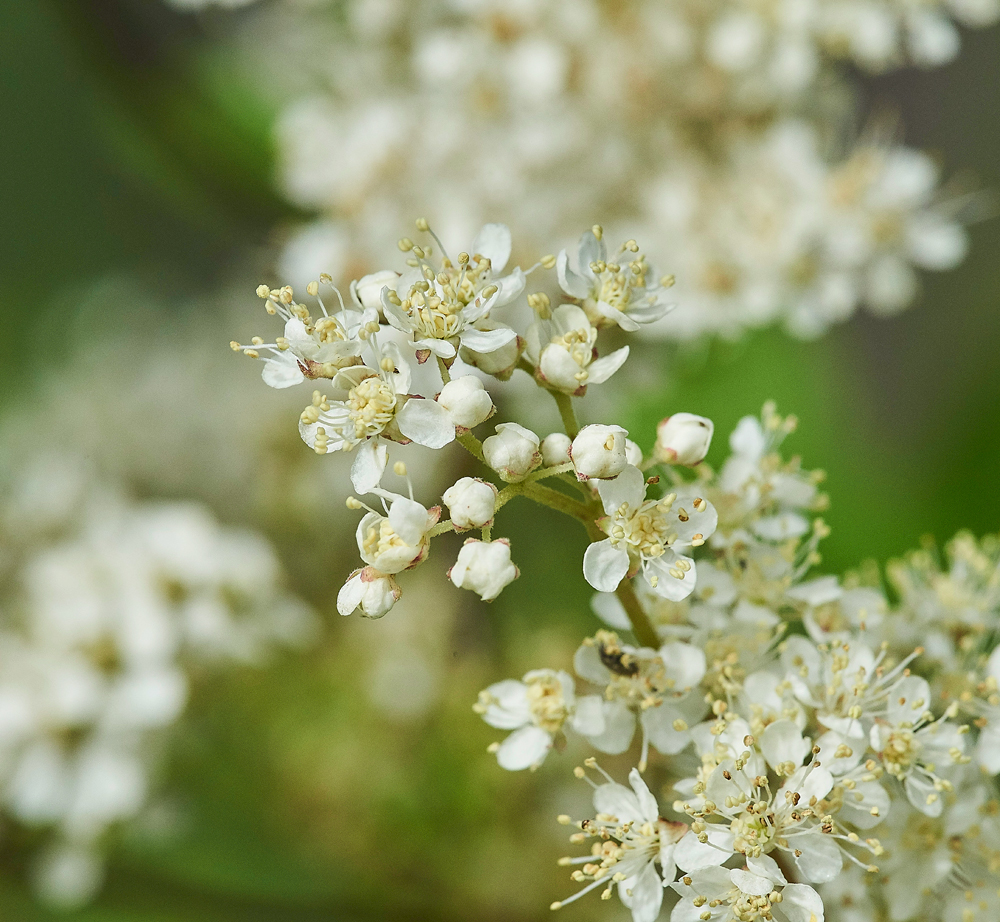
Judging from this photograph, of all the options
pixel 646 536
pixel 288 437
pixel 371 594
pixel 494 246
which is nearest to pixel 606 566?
pixel 646 536

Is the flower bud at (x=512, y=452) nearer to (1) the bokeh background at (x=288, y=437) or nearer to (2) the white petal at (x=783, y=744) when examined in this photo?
(2) the white petal at (x=783, y=744)

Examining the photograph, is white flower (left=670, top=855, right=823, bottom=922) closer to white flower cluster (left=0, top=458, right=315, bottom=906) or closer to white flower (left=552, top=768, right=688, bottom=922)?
white flower (left=552, top=768, right=688, bottom=922)

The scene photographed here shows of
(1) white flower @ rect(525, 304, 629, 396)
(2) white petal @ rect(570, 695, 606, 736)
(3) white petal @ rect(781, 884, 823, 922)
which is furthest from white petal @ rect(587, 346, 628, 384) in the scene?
(3) white petal @ rect(781, 884, 823, 922)

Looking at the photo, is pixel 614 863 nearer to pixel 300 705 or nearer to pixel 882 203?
pixel 300 705

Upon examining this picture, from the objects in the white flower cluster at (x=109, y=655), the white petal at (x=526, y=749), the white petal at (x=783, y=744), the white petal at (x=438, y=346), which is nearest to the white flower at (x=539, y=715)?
the white petal at (x=526, y=749)

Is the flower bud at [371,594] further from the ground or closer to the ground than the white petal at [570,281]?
closer to the ground

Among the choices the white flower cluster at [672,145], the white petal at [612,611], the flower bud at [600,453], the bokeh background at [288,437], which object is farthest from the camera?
the white flower cluster at [672,145]

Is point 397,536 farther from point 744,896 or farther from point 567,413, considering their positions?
point 744,896
